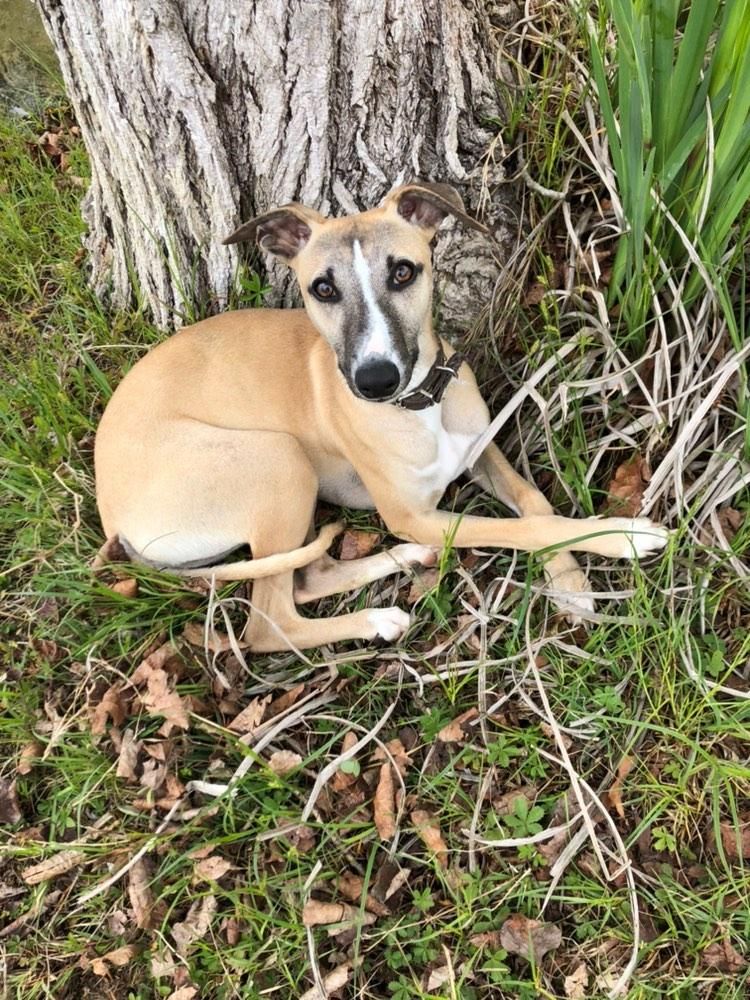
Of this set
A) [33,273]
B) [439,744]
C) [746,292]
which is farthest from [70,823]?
[746,292]

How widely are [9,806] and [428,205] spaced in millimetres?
2785

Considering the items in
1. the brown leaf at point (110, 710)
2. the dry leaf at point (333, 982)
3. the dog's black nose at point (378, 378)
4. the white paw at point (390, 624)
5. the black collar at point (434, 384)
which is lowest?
the dry leaf at point (333, 982)

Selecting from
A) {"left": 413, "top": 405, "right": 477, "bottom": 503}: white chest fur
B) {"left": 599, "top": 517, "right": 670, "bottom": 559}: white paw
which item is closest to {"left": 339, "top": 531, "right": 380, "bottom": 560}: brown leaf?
{"left": 413, "top": 405, "right": 477, "bottom": 503}: white chest fur

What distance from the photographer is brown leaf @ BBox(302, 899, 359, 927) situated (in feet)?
8.08

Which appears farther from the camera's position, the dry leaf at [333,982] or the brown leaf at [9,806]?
the brown leaf at [9,806]

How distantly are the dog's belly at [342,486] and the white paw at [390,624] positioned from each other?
24.4 inches

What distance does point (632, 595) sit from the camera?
8.89 ft

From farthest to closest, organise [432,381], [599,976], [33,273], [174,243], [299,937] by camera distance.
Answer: [33,273] < [174,243] < [432,381] < [299,937] < [599,976]

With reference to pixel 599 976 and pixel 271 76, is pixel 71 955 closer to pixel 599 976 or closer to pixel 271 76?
pixel 599 976

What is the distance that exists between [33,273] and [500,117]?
103 inches

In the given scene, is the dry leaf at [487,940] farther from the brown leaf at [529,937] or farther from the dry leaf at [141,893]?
the dry leaf at [141,893]

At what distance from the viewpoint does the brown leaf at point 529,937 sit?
2.34 metres

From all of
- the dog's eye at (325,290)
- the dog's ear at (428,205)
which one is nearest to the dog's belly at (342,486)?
the dog's eye at (325,290)

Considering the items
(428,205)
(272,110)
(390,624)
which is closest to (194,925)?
(390,624)
